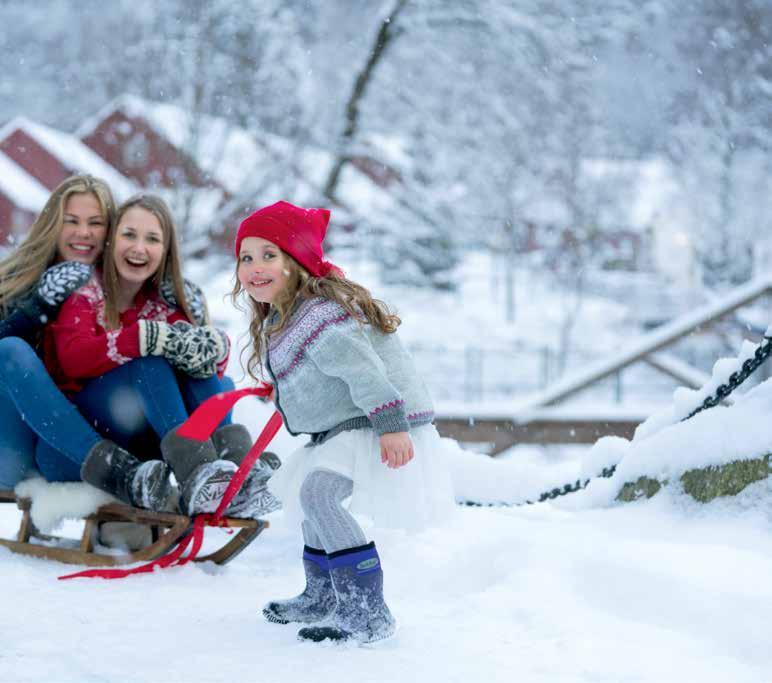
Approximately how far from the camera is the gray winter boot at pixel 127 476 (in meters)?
2.61

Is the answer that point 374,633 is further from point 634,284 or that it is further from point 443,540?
point 634,284

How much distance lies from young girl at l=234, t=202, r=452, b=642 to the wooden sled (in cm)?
46

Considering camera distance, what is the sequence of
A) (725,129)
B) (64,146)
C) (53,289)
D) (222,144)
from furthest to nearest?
(64,146), (725,129), (222,144), (53,289)

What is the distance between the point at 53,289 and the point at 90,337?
0.22 metres

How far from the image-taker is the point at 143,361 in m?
2.70

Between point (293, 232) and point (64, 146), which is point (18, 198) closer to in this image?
point (64, 146)

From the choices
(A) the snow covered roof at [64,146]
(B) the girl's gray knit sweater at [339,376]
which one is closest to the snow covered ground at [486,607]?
(B) the girl's gray knit sweater at [339,376]

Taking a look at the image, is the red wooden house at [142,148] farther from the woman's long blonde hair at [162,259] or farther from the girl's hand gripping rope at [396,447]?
the girl's hand gripping rope at [396,447]

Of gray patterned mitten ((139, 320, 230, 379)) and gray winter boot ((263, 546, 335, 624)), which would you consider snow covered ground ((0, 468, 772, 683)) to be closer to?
gray winter boot ((263, 546, 335, 624))

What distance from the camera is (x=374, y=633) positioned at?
6.57ft

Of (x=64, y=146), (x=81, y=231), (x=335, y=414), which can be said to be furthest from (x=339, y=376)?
(x=64, y=146)

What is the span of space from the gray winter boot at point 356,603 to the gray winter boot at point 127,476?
749 millimetres

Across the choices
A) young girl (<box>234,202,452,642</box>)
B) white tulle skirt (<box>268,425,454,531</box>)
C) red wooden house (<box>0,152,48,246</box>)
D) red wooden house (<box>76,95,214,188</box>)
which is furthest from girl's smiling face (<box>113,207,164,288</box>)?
red wooden house (<box>0,152,48,246</box>)

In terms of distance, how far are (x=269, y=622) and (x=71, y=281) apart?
1249 mm
